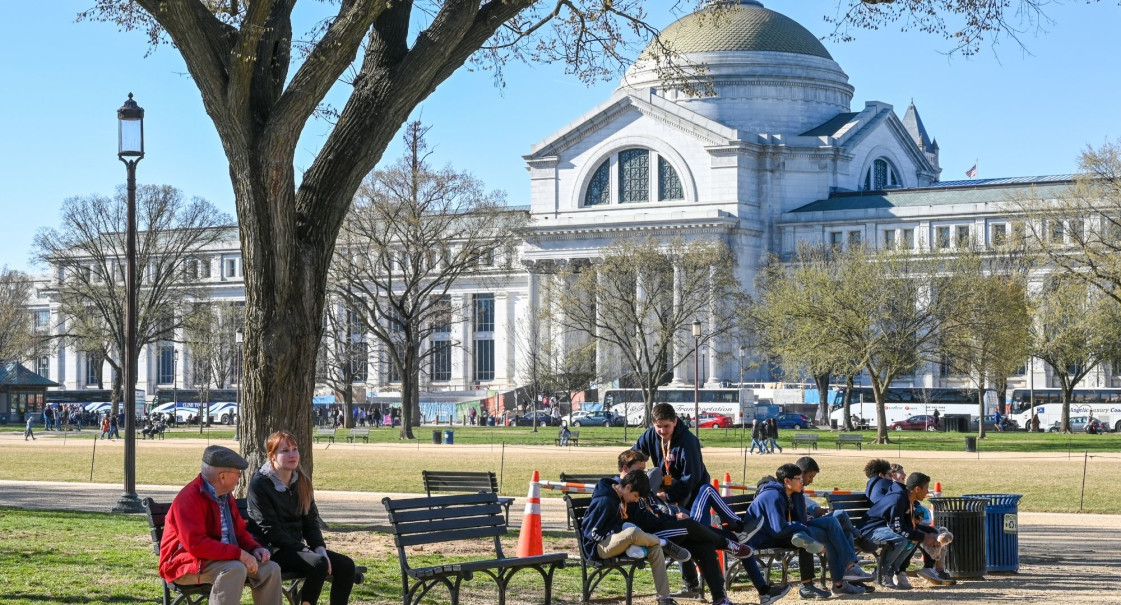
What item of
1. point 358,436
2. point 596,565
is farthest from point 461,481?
point 358,436

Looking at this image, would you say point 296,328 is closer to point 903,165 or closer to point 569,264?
point 569,264

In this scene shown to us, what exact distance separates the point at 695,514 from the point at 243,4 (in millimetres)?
7896

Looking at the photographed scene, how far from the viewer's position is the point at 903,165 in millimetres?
124125

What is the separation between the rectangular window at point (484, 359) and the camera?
407ft

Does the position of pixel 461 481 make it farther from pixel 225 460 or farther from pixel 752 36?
pixel 752 36

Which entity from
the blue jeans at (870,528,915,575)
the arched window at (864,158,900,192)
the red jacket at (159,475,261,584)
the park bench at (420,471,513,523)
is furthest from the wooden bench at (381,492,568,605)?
the arched window at (864,158,900,192)

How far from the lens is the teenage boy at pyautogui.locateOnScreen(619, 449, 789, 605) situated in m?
13.5

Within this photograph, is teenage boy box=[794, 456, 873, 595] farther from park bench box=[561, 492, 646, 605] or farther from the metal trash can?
the metal trash can

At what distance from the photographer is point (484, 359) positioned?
4911 inches

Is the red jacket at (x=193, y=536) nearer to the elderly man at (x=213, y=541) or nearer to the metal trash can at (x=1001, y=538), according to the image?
the elderly man at (x=213, y=541)

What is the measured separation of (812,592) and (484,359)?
11048 centimetres

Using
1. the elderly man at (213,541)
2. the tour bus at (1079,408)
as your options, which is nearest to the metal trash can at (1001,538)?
the elderly man at (213,541)

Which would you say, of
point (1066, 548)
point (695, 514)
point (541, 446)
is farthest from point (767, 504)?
point (541, 446)

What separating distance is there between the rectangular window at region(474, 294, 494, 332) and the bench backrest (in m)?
111
